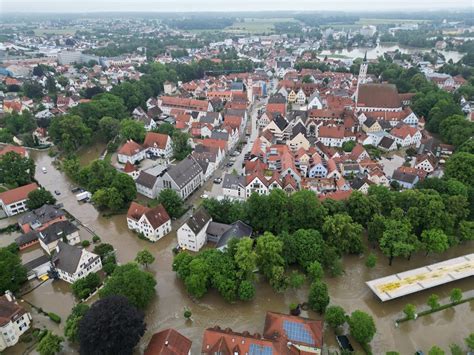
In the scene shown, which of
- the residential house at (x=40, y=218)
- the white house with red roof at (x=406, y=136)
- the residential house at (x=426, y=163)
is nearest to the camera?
the residential house at (x=40, y=218)

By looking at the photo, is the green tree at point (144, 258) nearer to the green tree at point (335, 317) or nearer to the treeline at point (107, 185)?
the treeline at point (107, 185)

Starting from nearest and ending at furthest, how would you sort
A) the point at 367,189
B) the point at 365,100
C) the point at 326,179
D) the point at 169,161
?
the point at 367,189 < the point at 326,179 < the point at 169,161 < the point at 365,100

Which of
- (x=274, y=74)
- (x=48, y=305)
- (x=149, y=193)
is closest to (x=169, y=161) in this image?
(x=149, y=193)

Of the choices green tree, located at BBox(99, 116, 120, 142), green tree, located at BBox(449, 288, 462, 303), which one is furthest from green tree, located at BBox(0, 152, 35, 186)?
green tree, located at BBox(449, 288, 462, 303)

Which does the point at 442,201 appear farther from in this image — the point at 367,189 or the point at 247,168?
the point at 247,168

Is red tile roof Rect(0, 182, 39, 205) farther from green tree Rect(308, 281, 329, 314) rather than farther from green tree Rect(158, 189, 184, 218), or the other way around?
green tree Rect(308, 281, 329, 314)

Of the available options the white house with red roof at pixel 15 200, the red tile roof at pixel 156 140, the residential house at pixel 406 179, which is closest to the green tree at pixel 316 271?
the residential house at pixel 406 179
